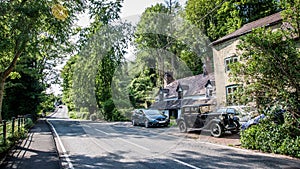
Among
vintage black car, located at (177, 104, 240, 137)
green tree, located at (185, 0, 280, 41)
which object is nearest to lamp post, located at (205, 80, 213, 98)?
green tree, located at (185, 0, 280, 41)

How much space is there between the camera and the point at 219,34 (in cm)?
3688

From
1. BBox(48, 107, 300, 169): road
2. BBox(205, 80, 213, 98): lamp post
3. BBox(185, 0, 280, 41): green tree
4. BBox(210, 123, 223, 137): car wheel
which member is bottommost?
BBox(48, 107, 300, 169): road

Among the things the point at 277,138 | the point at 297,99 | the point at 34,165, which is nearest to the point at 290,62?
the point at 297,99

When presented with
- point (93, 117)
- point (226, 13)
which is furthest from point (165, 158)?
point (93, 117)

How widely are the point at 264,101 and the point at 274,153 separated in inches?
75.9

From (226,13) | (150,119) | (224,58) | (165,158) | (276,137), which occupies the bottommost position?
(165,158)

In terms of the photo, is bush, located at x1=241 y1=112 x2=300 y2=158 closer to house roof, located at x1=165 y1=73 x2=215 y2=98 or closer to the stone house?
the stone house

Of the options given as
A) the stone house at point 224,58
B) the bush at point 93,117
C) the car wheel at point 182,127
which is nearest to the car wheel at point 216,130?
the car wheel at point 182,127

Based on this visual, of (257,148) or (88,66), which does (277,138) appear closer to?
(257,148)

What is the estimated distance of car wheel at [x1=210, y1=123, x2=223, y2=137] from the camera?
13.7 metres

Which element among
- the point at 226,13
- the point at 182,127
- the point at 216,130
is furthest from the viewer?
the point at 226,13

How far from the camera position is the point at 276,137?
9.20 m

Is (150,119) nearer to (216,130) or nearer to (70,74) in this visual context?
(216,130)

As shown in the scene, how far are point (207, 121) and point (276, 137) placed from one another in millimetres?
5860
